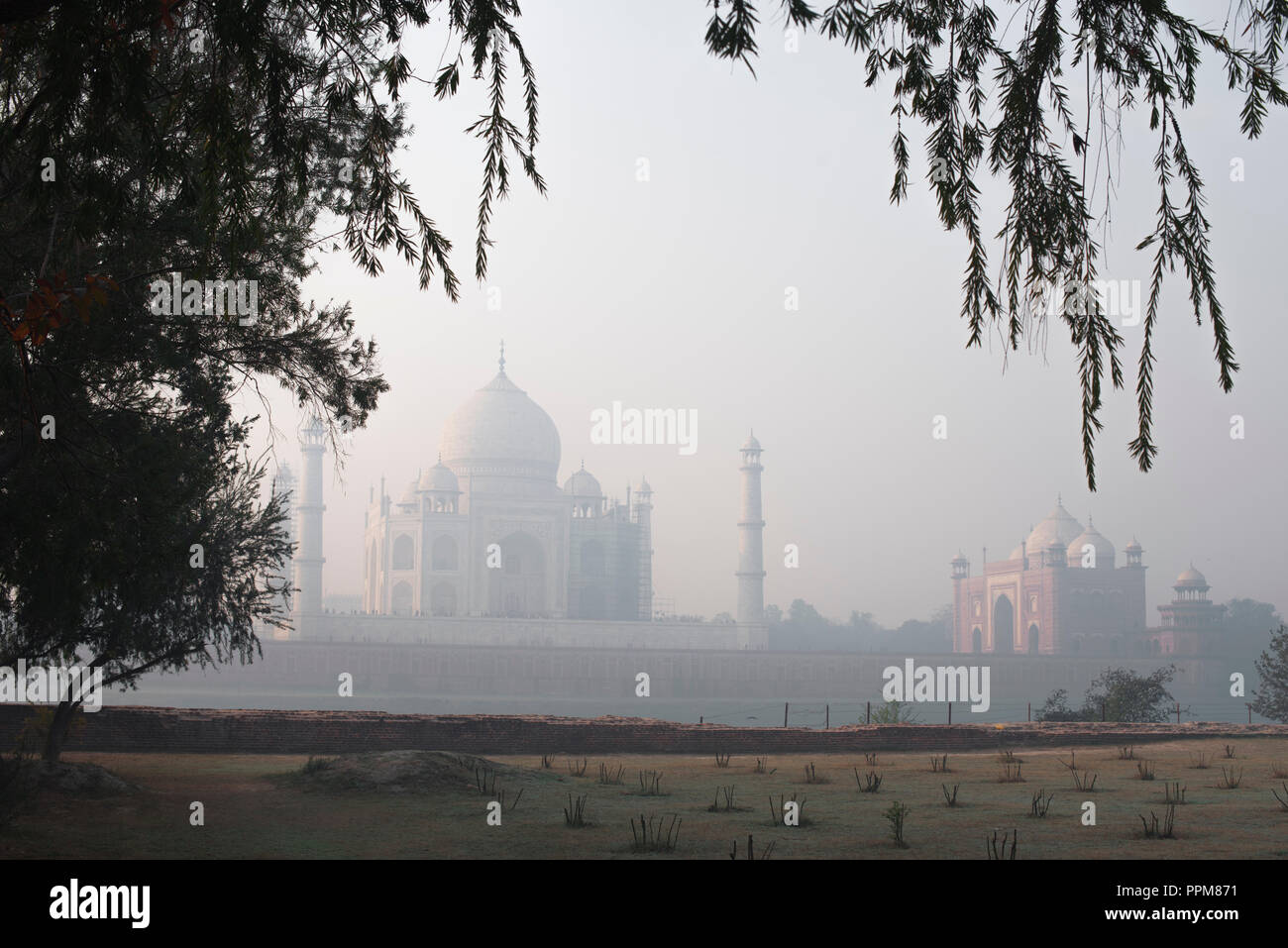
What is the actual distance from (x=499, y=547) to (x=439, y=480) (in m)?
4.36

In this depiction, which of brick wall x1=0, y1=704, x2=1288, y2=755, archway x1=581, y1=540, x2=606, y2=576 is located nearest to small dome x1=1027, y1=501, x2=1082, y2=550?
archway x1=581, y1=540, x2=606, y2=576

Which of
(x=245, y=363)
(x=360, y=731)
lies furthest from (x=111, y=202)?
(x=360, y=731)

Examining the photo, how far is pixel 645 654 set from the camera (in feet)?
173

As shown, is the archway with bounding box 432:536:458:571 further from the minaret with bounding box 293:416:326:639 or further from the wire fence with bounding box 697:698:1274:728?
the wire fence with bounding box 697:698:1274:728

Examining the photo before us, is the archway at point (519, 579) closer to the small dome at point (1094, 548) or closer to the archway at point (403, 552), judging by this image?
the archway at point (403, 552)

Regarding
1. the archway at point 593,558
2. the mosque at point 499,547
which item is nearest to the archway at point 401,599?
the mosque at point 499,547

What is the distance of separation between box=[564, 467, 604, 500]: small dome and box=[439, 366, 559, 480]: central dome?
10.3 feet

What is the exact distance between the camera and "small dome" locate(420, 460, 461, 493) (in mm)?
56719

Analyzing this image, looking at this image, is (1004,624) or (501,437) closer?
(501,437)

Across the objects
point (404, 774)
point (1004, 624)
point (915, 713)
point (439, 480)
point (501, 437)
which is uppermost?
point (501, 437)

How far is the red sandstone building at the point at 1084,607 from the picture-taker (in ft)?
192

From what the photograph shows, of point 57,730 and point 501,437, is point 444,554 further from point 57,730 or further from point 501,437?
point 57,730

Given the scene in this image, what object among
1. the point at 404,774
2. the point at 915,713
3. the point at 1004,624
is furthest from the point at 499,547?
the point at 404,774

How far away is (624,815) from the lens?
8633mm
